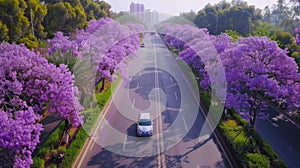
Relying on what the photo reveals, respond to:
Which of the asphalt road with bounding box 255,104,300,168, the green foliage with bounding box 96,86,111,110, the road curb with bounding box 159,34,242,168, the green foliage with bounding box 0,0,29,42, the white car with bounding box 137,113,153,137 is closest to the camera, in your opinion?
the road curb with bounding box 159,34,242,168

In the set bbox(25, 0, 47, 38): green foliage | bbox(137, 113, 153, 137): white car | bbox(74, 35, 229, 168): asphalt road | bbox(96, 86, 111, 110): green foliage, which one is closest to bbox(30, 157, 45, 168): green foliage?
bbox(74, 35, 229, 168): asphalt road

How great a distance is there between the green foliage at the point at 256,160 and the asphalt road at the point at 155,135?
1.66m

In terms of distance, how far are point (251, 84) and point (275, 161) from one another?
3.97 metres

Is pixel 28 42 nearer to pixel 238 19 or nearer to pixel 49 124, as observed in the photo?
pixel 49 124

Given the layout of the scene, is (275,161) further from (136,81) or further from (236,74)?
(136,81)

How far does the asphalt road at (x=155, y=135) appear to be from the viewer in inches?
586

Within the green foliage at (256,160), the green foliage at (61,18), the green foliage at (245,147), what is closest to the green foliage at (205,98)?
the green foliage at (245,147)

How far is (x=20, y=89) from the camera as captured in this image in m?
12.3

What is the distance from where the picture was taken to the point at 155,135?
58.8 feet

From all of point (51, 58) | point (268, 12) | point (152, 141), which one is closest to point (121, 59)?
point (51, 58)

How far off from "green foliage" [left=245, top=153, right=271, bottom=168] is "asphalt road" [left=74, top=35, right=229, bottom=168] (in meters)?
1.66

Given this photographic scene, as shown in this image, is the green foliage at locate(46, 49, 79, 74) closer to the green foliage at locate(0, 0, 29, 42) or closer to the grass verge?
the grass verge

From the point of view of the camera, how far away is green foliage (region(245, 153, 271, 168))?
1296 cm

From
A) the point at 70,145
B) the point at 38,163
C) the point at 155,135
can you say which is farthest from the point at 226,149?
the point at 38,163
